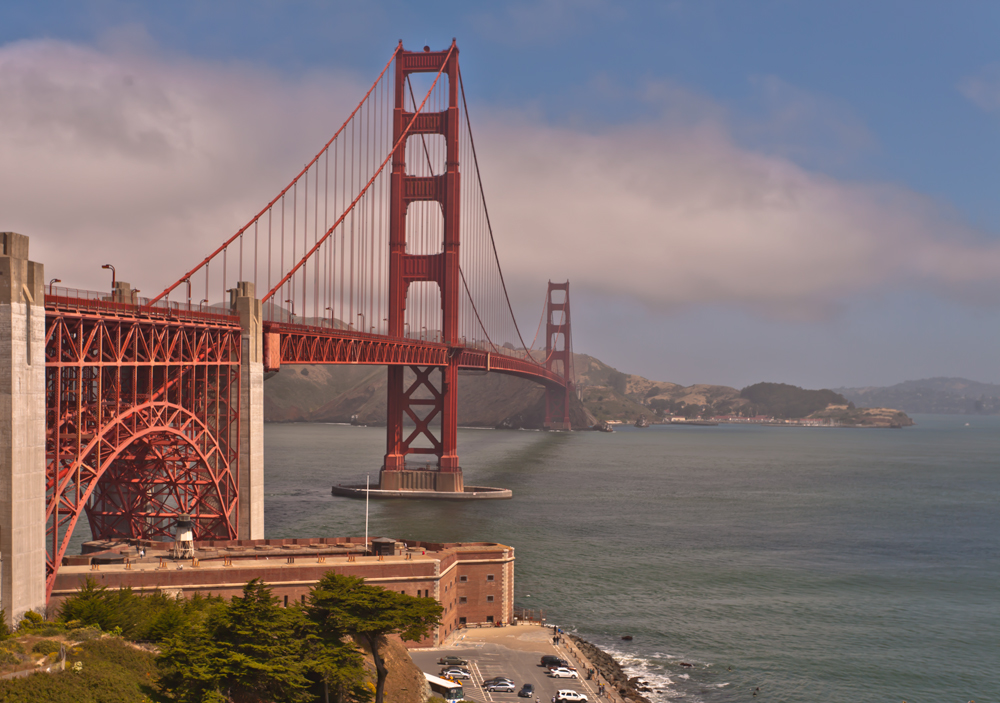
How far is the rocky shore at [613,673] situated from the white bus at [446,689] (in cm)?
668

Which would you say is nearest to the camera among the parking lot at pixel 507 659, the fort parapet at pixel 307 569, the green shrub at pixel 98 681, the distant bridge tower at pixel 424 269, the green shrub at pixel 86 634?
the green shrub at pixel 98 681

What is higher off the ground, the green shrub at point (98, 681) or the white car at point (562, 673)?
the green shrub at point (98, 681)

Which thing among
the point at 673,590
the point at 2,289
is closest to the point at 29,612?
the point at 2,289

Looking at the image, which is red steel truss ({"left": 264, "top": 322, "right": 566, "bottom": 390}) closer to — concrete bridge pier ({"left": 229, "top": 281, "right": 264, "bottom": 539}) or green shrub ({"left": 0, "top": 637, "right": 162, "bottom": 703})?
concrete bridge pier ({"left": 229, "top": 281, "right": 264, "bottom": 539})

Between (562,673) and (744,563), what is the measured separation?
87.6 feet

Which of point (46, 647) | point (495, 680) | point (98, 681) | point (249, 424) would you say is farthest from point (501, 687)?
point (249, 424)

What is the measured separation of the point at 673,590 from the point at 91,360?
33519mm

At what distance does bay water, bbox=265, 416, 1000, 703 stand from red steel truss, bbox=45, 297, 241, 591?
16.1 meters

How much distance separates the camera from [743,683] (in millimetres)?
38562

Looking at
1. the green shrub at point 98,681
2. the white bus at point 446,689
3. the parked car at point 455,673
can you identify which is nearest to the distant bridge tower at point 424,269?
the parked car at point 455,673

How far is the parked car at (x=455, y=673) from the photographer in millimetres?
34969

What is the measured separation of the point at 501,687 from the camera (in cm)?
3444

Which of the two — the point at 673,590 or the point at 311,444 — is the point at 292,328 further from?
the point at 311,444

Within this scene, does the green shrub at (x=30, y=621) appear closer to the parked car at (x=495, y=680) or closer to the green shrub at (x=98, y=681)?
the green shrub at (x=98, y=681)
